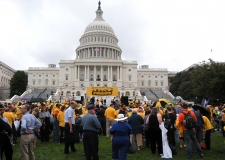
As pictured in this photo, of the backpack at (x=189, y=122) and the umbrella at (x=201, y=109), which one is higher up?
the umbrella at (x=201, y=109)

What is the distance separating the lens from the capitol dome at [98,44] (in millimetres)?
96125

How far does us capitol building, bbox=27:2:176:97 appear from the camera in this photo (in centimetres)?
8562

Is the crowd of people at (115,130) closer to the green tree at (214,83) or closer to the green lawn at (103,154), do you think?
the green lawn at (103,154)

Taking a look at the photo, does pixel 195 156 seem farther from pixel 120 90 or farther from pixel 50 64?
pixel 50 64

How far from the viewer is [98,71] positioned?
87.7 meters

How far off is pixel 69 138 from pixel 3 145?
2874 mm

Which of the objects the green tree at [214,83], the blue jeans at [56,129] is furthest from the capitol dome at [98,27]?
the blue jeans at [56,129]

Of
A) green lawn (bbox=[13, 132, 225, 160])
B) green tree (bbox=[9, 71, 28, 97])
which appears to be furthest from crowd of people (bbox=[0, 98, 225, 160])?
green tree (bbox=[9, 71, 28, 97])

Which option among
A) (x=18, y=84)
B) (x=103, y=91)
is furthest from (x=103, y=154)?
(x=18, y=84)

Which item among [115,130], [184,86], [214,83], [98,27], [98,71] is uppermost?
[98,27]

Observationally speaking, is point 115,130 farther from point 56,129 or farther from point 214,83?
point 214,83

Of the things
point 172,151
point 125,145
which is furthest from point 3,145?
point 172,151

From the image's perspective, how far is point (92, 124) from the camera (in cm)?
786

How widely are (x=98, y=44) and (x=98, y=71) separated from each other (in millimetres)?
14100
